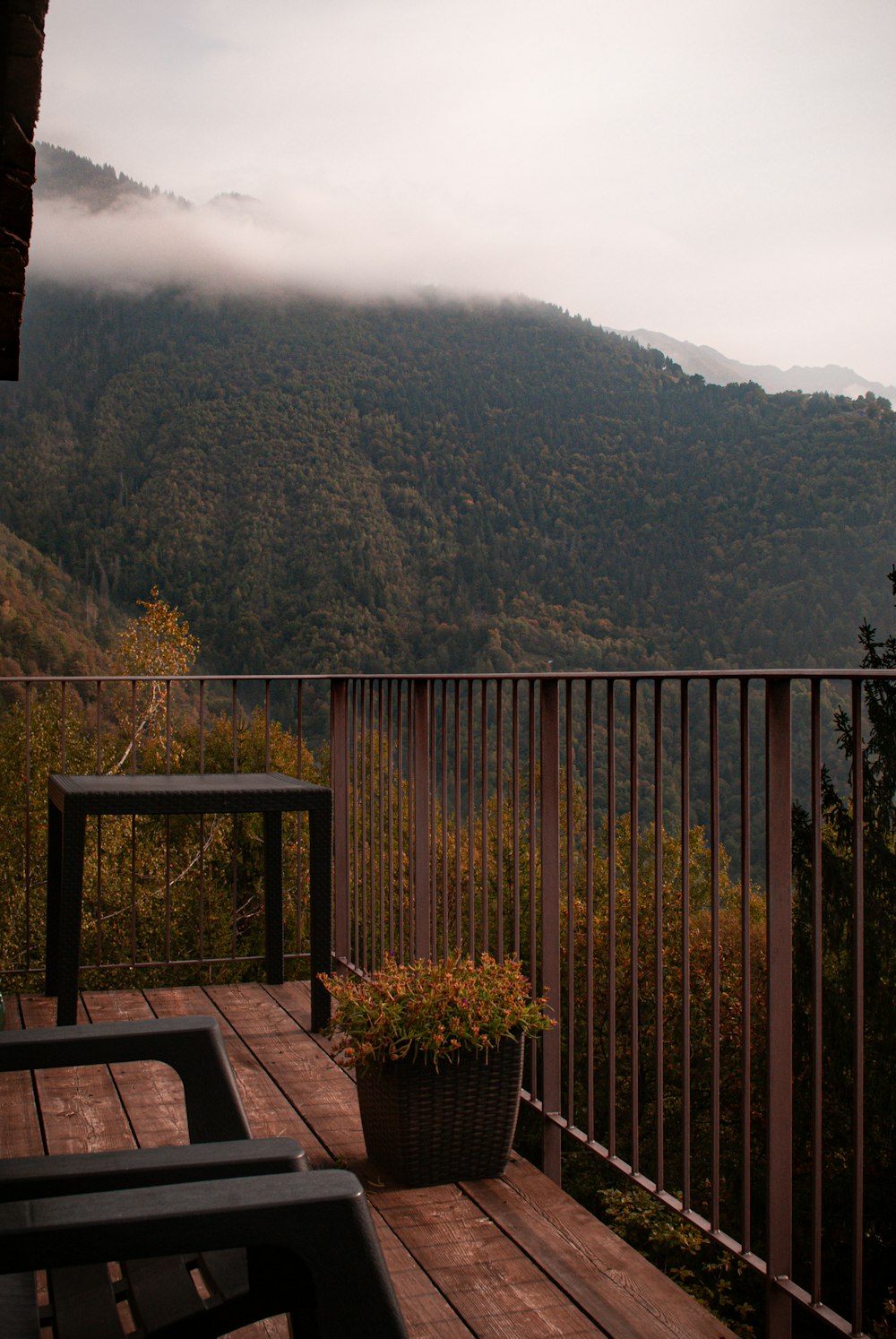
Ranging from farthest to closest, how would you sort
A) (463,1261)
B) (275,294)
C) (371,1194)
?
(275,294)
(371,1194)
(463,1261)

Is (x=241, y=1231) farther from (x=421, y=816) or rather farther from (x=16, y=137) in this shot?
(x=421, y=816)

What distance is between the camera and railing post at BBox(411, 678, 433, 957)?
319cm

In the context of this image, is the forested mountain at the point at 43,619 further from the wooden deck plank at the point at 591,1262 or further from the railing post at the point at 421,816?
the wooden deck plank at the point at 591,1262

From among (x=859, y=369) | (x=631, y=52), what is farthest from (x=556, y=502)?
(x=859, y=369)

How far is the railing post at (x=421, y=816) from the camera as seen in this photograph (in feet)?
10.5

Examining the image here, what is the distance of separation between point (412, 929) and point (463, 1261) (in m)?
1.34

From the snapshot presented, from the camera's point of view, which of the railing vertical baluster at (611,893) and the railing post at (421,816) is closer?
the railing vertical baluster at (611,893)

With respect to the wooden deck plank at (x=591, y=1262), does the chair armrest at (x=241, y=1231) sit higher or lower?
higher

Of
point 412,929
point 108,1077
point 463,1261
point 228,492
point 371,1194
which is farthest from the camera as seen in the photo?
point 228,492

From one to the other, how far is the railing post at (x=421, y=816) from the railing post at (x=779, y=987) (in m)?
1.55

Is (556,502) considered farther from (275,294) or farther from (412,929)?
(412,929)

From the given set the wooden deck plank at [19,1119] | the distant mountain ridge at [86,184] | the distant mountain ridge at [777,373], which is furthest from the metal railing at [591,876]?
the distant mountain ridge at [777,373]

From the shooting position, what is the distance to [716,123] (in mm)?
48344

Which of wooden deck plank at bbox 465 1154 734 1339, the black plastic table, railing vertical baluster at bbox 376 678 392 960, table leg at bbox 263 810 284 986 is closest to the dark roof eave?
wooden deck plank at bbox 465 1154 734 1339
